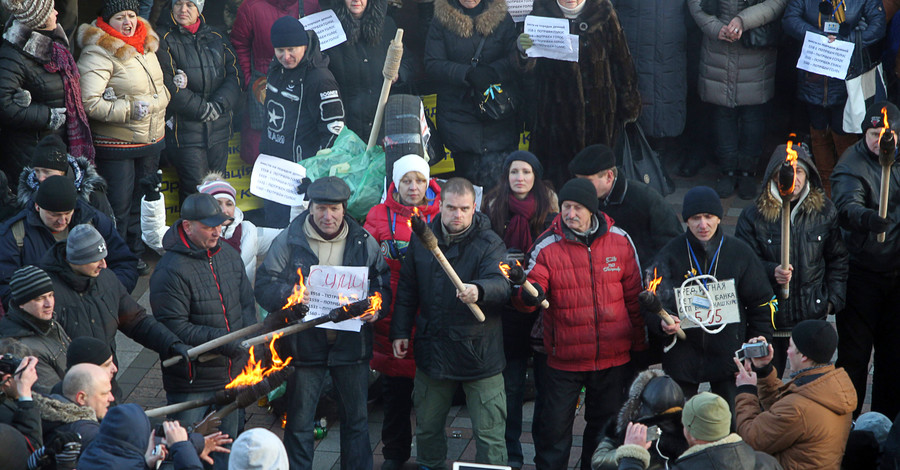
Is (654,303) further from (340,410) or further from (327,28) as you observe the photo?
(327,28)

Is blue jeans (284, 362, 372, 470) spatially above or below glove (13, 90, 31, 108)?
below

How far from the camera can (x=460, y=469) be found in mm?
4938

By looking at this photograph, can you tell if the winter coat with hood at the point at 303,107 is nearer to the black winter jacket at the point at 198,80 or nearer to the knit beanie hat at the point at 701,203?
the black winter jacket at the point at 198,80

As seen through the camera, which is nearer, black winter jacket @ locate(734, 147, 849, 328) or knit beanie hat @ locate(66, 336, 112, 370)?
knit beanie hat @ locate(66, 336, 112, 370)

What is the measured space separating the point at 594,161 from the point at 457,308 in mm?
1410

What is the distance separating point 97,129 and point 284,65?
169 cm

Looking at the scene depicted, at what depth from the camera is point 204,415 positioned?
653 cm

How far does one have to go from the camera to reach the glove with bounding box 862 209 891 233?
6.91m

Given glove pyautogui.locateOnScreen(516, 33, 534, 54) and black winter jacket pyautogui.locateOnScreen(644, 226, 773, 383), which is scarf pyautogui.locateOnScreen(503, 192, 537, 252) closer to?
black winter jacket pyautogui.locateOnScreen(644, 226, 773, 383)

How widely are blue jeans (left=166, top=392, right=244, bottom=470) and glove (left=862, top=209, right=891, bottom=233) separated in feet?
13.7

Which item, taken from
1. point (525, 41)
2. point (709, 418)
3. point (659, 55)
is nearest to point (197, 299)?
point (709, 418)

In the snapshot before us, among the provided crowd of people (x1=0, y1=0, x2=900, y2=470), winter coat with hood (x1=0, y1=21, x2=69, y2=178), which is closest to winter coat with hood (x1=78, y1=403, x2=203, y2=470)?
crowd of people (x1=0, y1=0, x2=900, y2=470)

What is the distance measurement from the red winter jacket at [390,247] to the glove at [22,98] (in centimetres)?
296

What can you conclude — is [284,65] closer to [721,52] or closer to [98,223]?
[98,223]
